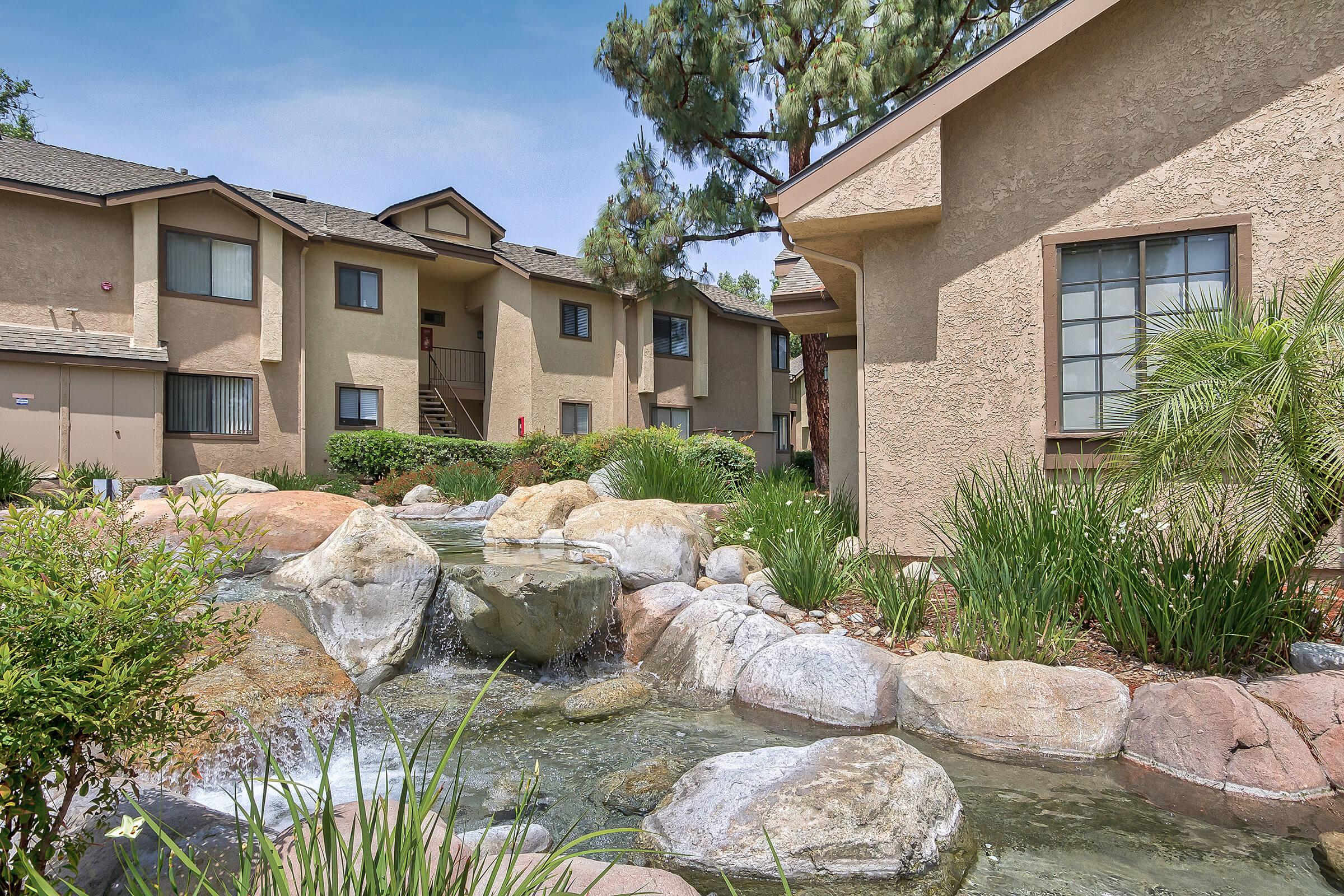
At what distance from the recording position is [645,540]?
25.5ft

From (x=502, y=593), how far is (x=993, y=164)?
6.26 meters

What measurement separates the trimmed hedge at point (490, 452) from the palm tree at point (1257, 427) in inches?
393

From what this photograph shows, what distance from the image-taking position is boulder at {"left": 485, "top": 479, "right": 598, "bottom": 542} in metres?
9.73

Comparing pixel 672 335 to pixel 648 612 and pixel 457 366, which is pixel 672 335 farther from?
pixel 648 612

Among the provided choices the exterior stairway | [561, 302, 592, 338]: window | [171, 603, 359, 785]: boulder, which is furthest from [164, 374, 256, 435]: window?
[171, 603, 359, 785]: boulder

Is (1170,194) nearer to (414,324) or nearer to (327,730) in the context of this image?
(327,730)

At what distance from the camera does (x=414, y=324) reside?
68.3 ft

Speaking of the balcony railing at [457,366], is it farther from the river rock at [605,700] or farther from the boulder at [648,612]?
the river rock at [605,700]

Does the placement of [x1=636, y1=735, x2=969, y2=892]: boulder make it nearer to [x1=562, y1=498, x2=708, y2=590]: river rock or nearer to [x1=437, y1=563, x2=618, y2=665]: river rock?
[x1=437, y1=563, x2=618, y2=665]: river rock

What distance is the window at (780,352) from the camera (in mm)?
29719

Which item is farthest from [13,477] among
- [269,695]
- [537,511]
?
[269,695]

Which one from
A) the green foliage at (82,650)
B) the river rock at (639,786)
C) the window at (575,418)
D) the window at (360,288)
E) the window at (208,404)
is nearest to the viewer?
the green foliage at (82,650)

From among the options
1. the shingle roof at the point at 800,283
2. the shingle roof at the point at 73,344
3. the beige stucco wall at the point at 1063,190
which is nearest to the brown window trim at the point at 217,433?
the shingle roof at the point at 73,344

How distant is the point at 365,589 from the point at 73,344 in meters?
13.2
